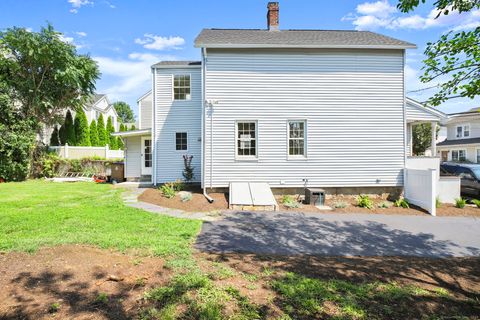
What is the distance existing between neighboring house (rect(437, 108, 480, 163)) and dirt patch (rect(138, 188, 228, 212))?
28.3 metres

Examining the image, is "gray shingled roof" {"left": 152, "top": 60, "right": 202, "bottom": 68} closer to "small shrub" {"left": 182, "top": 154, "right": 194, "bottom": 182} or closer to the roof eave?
the roof eave

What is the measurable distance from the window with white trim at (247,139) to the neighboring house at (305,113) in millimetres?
41

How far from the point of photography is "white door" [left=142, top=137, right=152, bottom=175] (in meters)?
15.5

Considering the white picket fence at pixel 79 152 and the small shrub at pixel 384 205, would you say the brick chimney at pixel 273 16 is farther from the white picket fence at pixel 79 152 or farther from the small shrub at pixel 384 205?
the white picket fence at pixel 79 152

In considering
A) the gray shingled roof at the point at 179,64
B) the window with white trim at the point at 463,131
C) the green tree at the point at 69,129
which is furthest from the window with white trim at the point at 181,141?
the window with white trim at the point at 463,131

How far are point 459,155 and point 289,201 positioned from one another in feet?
96.3

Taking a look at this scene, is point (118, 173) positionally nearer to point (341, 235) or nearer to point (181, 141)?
point (181, 141)

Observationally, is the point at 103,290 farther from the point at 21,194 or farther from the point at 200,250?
the point at 21,194

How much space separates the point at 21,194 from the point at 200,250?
9.64 meters

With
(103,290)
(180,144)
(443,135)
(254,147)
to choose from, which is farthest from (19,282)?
(443,135)

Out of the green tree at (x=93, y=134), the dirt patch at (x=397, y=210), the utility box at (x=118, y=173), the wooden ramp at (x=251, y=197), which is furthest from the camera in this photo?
the green tree at (x=93, y=134)

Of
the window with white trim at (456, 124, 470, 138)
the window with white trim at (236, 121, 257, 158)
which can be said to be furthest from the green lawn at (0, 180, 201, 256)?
the window with white trim at (456, 124, 470, 138)

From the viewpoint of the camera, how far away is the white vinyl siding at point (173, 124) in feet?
45.3

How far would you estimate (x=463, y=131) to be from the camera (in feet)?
100
